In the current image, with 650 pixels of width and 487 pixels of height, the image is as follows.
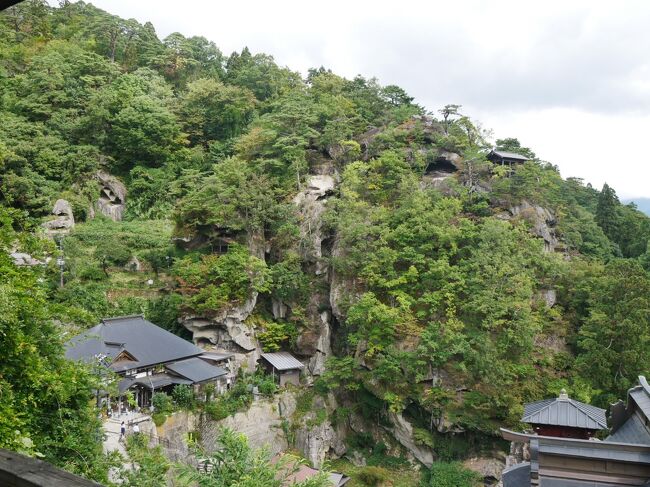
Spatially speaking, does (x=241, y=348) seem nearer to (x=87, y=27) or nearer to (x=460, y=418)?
(x=460, y=418)

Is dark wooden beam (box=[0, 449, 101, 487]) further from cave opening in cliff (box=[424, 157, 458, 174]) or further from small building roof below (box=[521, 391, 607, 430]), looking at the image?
cave opening in cliff (box=[424, 157, 458, 174])

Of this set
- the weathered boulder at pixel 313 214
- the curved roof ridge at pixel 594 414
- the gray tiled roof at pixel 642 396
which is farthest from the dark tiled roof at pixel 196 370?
the gray tiled roof at pixel 642 396

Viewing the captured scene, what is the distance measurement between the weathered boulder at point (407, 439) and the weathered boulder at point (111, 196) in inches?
724

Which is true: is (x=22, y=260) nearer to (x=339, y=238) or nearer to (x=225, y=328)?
(x=225, y=328)

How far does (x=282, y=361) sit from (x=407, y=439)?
5.77 meters

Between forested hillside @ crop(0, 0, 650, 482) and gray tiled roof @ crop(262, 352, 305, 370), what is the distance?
58 cm

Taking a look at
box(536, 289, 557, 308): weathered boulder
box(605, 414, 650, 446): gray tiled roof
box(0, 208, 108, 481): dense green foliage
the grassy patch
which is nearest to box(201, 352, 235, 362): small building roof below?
the grassy patch

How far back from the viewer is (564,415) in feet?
32.6

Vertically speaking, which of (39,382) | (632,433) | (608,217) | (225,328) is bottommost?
(225,328)

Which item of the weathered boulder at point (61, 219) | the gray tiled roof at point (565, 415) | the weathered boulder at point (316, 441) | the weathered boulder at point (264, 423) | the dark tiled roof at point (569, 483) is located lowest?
the weathered boulder at point (316, 441)

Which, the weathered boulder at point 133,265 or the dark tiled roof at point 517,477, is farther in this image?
the weathered boulder at point 133,265

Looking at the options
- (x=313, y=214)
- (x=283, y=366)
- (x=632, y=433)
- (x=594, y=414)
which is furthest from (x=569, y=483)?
(x=313, y=214)

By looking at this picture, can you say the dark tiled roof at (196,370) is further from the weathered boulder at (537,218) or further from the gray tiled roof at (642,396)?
the weathered boulder at (537,218)

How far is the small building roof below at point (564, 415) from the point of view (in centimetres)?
962
